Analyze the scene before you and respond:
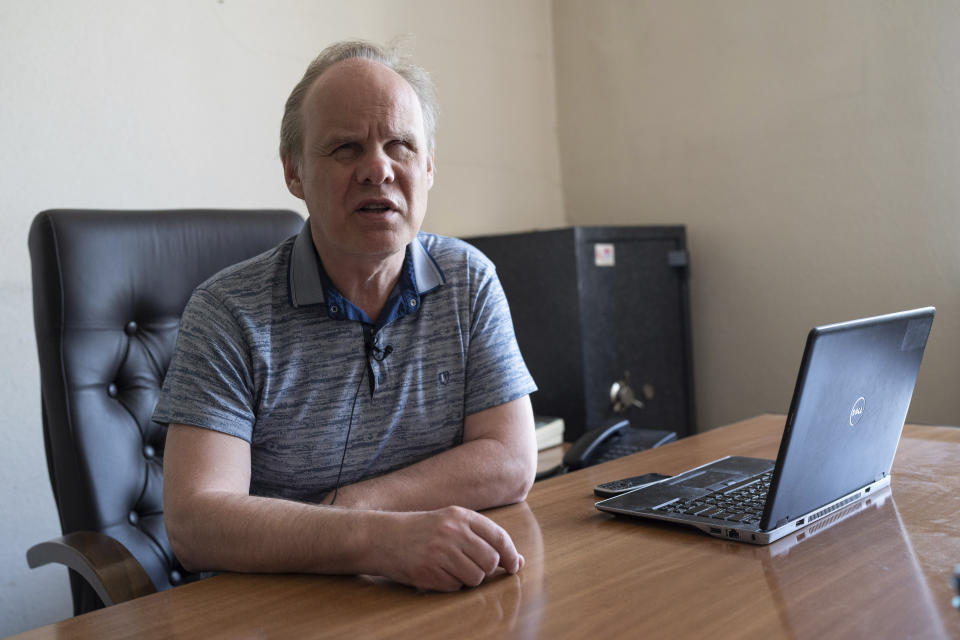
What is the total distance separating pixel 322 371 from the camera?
116 centimetres

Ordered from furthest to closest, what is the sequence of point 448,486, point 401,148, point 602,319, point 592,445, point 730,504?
point 602,319 → point 592,445 → point 401,148 → point 448,486 → point 730,504

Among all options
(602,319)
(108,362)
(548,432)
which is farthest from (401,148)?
(602,319)

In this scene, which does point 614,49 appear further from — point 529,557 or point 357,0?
point 529,557

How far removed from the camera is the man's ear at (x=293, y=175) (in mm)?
1264

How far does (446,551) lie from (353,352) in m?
0.46

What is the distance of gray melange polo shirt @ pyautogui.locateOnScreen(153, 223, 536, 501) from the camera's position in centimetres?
111

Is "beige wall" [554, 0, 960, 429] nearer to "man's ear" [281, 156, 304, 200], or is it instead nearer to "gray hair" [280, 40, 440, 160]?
"gray hair" [280, 40, 440, 160]

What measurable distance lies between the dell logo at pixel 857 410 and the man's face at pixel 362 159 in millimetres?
636

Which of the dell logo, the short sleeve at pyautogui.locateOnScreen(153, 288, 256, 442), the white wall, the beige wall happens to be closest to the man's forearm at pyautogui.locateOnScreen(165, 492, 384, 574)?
the short sleeve at pyautogui.locateOnScreen(153, 288, 256, 442)

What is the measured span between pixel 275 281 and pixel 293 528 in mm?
451

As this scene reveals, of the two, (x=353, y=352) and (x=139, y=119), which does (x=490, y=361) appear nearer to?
(x=353, y=352)

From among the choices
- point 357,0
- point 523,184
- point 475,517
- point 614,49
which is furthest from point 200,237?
point 614,49

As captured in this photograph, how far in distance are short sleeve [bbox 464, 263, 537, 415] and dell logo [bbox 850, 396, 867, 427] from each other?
1.55 ft

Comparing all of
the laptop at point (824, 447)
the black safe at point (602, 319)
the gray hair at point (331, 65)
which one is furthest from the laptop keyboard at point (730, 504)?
the black safe at point (602, 319)
